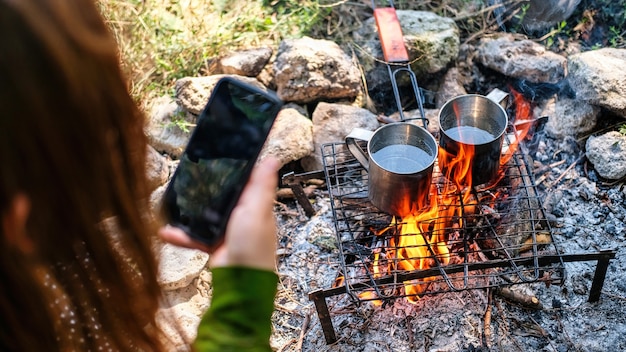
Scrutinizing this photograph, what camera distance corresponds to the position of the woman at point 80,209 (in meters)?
0.84

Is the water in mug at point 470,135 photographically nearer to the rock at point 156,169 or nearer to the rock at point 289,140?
the rock at point 289,140

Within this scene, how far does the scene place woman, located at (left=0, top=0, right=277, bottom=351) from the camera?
0.84 metres

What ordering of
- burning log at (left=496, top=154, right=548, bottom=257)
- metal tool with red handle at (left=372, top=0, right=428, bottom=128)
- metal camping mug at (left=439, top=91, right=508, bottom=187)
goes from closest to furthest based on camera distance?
metal camping mug at (left=439, top=91, right=508, bottom=187) → burning log at (left=496, top=154, right=548, bottom=257) → metal tool with red handle at (left=372, top=0, right=428, bottom=128)

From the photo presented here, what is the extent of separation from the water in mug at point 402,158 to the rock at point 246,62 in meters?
1.40

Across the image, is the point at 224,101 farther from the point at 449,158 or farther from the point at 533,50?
the point at 533,50

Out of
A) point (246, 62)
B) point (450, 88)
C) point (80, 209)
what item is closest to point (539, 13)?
point (450, 88)

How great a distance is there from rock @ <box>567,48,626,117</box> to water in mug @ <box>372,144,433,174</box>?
126 cm

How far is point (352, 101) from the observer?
11.4ft

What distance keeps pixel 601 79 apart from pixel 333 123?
4.52ft

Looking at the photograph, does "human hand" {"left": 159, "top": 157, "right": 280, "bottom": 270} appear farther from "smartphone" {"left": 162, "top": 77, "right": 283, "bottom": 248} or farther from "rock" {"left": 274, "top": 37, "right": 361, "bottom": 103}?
"rock" {"left": 274, "top": 37, "right": 361, "bottom": 103}

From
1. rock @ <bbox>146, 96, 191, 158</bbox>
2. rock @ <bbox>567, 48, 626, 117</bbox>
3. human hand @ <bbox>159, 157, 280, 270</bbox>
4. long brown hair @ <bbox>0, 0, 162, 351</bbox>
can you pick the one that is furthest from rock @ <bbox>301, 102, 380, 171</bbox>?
long brown hair @ <bbox>0, 0, 162, 351</bbox>

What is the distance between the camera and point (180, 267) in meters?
2.68

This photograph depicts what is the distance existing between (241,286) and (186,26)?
304 centimetres

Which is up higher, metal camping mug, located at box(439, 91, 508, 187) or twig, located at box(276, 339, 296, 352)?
metal camping mug, located at box(439, 91, 508, 187)
